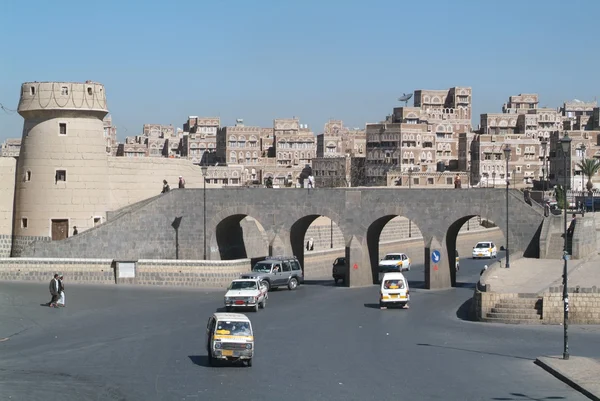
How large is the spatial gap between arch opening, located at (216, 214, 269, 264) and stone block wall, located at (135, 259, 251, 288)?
5475mm

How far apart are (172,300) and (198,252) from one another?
387 inches

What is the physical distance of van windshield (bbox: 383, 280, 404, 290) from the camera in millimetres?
38562

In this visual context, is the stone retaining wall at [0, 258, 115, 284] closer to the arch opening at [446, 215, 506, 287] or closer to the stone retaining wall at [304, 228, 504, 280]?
the stone retaining wall at [304, 228, 504, 280]

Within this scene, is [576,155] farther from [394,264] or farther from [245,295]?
[245,295]

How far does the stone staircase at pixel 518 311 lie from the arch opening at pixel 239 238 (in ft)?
61.7

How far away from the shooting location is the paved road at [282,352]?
76.5 feet

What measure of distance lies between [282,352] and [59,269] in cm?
2097

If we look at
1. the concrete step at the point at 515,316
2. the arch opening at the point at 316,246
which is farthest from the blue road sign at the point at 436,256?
the concrete step at the point at 515,316

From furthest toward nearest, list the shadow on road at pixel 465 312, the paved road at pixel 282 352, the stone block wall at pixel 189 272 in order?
the stone block wall at pixel 189 272 → the shadow on road at pixel 465 312 → the paved road at pixel 282 352

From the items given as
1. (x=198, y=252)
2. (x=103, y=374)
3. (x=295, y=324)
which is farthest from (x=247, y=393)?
(x=198, y=252)

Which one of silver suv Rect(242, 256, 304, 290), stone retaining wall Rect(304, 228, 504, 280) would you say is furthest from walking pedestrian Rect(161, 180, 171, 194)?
silver suv Rect(242, 256, 304, 290)

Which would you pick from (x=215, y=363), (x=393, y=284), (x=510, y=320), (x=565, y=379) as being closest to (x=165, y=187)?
(x=393, y=284)

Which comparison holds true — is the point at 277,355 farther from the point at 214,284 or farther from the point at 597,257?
the point at 597,257

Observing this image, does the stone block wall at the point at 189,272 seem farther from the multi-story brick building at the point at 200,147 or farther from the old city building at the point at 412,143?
the multi-story brick building at the point at 200,147
